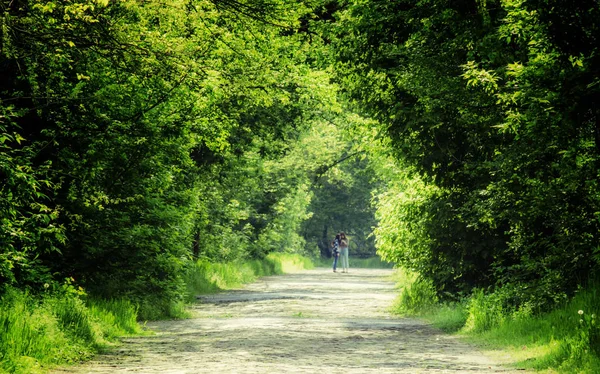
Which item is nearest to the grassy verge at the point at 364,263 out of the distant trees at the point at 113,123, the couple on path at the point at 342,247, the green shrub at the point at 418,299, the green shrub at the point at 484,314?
the couple on path at the point at 342,247

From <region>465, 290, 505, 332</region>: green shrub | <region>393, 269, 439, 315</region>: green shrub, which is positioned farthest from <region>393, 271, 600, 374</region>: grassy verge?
<region>393, 269, 439, 315</region>: green shrub

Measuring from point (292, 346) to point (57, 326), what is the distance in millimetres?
3333

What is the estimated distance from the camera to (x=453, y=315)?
61.2ft

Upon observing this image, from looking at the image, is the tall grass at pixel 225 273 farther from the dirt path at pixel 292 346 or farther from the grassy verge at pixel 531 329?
the grassy verge at pixel 531 329

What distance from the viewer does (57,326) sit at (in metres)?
12.8

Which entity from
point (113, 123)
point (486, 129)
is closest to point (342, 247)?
point (486, 129)

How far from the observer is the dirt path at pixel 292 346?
37.1ft

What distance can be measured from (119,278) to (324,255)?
75.1m

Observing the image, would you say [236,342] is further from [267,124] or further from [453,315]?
[267,124]

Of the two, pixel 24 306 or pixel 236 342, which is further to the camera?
pixel 236 342

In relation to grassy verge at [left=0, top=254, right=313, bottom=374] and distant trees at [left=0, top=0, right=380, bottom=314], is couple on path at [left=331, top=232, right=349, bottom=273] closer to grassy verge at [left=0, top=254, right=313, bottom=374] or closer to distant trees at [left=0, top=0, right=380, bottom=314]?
distant trees at [left=0, top=0, right=380, bottom=314]

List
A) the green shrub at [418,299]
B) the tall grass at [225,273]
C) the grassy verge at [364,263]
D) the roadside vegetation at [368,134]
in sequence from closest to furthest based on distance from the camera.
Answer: the roadside vegetation at [368,134]
the green shrub at [418,299]
the tall grass at [225,273]
the grassy verge at [364,263]

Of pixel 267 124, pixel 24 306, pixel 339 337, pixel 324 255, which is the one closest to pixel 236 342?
pixel 339 337

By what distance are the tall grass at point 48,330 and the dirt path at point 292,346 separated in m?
0.38
